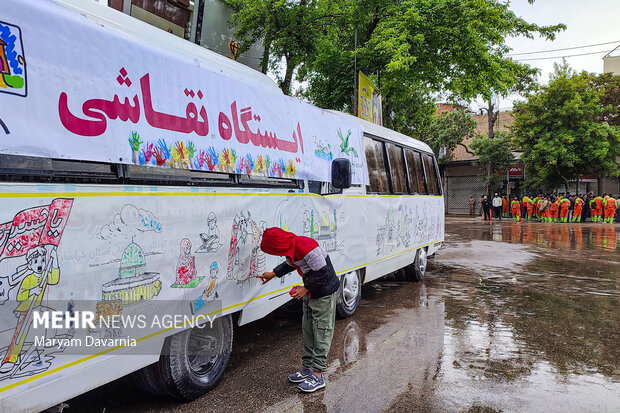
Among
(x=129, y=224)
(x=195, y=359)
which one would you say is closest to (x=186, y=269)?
(x=129, y=224)

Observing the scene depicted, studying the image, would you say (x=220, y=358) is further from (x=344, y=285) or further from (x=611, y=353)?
(x=611, y=353)

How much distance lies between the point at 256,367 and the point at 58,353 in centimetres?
223

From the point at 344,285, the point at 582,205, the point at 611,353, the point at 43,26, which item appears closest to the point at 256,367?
the point at 344,285

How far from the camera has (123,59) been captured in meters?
2.91

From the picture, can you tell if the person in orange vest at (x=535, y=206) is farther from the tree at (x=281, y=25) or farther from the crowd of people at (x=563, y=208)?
the tree at (x=281, y=25)

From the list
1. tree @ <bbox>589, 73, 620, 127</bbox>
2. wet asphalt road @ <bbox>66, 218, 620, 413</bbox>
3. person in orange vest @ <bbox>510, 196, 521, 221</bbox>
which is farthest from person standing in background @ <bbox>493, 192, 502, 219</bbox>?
wet asphalt road @ <bbox>66, 218, 620, 413</bbox>

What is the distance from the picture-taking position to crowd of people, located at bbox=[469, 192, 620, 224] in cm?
2766

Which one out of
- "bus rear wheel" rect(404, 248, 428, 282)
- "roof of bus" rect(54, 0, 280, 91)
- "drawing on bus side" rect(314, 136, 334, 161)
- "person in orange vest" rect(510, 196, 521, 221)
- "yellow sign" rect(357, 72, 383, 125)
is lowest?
"bus rear wheel" rect(404, 248, 428, 282)

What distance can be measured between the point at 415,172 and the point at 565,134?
77.0ft

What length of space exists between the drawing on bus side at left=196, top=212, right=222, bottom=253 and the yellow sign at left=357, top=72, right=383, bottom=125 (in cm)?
862

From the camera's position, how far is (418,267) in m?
8.93

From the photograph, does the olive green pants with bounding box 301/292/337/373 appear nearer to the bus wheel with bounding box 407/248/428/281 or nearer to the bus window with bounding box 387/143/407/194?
the bus window with bounding box 387/143/407/194

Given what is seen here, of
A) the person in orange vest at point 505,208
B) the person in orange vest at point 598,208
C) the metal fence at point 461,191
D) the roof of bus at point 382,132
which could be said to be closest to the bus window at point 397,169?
the roof of bus at point 382,132

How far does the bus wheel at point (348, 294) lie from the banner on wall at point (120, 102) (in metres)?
2.04
